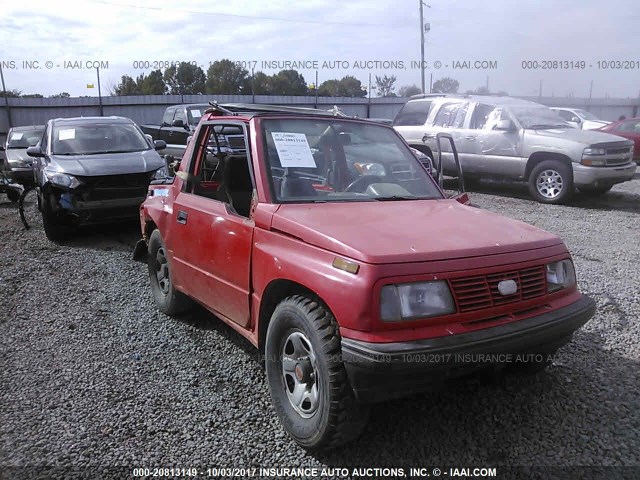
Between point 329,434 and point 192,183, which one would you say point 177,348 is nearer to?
point 192,183

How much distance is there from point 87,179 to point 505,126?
7.69 metres

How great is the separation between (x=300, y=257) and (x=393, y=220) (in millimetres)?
604

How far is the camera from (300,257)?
273 cm

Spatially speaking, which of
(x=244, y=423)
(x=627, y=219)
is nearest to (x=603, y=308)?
(x=244, y=423)

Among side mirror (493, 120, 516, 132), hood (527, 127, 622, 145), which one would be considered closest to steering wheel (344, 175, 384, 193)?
hood (527, 127, 622, 145)

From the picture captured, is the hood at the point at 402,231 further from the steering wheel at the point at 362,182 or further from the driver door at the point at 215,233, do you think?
the driver door at the point at 215,233

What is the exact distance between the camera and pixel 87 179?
7.11 m

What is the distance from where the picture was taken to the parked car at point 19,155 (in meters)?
12.9

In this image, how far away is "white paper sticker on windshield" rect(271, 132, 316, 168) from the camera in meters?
3.37

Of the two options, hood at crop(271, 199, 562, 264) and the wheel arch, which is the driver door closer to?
hood at crop(271, 199, 562, 264)

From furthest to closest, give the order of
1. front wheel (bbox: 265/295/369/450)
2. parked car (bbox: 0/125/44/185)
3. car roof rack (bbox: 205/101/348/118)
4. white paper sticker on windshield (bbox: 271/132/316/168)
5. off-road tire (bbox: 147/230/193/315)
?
parked car (bbox: 0/125/44/185), off-road tire (bbox: 147/230/193/315), car roof rack (bbox: 205/101/348/118), white paper sticker on windshield (bbox: 271/132/316/168), front wheel (bbox: 265/295/369/450)

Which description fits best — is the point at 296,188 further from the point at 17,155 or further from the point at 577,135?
the point at 17,155

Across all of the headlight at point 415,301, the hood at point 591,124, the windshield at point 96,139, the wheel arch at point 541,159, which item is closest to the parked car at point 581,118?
the hood at point 591,124

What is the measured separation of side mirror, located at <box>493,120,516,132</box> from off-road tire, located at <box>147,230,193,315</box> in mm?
7874
